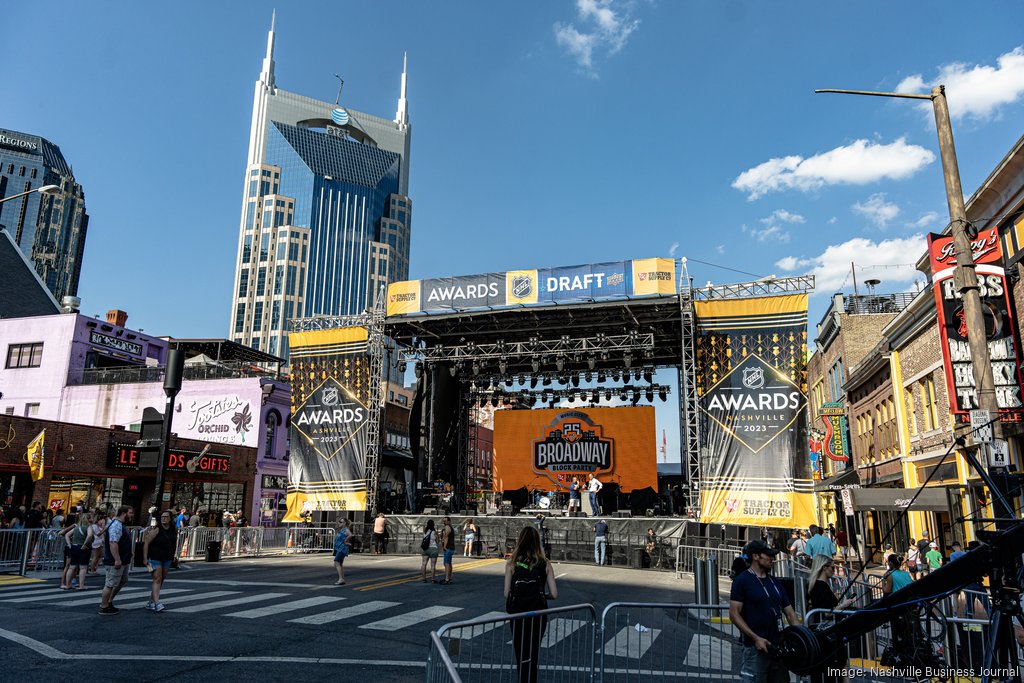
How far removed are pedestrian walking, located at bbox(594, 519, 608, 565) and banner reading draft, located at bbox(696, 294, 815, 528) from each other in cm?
384

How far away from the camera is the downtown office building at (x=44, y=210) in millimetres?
137125

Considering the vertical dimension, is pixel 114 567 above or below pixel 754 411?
below

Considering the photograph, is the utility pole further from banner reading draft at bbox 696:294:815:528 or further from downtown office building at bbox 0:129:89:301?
downtown office building at bbox 0:129:89:301

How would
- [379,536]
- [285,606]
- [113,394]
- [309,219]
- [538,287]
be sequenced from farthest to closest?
[309,219] < [113,394] < [538,287] < [379,536] < [285,606]

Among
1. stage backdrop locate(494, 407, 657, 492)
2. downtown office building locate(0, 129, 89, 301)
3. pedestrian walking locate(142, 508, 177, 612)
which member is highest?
downtown office building locate(0, 129, 89, 301)

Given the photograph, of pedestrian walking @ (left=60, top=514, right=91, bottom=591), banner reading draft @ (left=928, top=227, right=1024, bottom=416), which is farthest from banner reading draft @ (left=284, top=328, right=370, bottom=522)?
banner reading draft @ (left=928, top=227, right=1024, bottom=416)

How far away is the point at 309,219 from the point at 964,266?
152m

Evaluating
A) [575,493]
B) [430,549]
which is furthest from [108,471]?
[575,493]

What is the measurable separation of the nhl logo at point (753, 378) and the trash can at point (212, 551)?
64.5 ft

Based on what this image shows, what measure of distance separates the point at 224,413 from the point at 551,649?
35.9m

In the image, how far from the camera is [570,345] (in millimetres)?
29812

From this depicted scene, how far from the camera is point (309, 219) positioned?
14938 cm

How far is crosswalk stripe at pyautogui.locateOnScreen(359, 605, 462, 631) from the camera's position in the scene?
10.5m

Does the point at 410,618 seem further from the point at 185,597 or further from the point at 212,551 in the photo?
the point at 212,551
